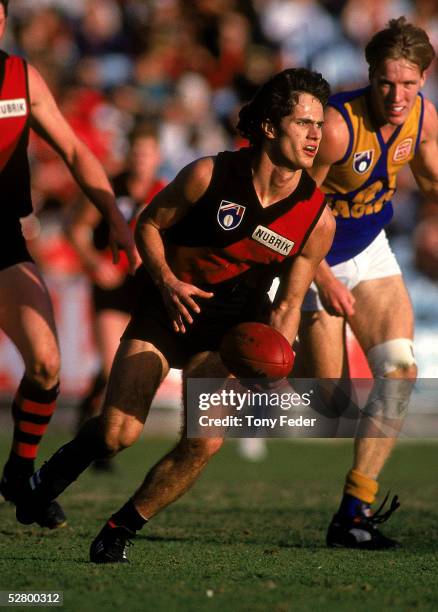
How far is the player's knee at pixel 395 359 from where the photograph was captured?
608 cm

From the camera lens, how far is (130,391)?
5016mm

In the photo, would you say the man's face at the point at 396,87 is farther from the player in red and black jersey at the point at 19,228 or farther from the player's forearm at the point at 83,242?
the player's forearm at the point at 83,242

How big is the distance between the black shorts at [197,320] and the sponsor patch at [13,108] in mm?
1020

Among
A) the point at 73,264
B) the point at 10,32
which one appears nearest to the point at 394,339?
the point at 73,264

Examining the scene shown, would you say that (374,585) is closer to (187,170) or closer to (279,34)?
(187,170)

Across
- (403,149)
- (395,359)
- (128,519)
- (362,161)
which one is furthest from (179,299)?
(403,149)

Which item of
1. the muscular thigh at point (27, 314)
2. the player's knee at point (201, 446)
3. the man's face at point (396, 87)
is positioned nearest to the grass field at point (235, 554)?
the player's knee at point (201, 446)

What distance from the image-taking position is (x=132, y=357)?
505 centimetres

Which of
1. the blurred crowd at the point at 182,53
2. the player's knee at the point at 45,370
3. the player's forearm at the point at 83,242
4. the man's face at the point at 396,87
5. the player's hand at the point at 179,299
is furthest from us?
the blurred crowd at the point at 182,53

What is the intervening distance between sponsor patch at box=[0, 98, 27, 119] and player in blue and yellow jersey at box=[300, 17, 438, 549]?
4.77 ft

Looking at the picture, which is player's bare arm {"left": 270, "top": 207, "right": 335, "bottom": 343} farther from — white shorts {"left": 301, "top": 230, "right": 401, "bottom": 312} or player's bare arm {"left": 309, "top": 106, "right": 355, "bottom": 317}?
white shorts {"left": 301, "top": 230, "right": 401, "bottom": 312}

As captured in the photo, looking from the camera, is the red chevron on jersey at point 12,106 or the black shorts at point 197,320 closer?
the black shorts at point 197,320

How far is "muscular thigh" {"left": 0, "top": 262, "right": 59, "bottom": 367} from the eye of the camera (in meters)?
5.46

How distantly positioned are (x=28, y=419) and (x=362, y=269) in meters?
1.96
